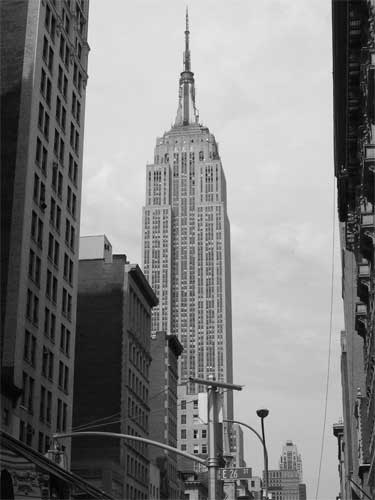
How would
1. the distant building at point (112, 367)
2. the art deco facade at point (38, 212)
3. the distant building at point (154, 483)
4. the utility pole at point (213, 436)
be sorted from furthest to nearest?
the distant building at point (154, 483) < the distant building at point (112, 367) < the art deco facade at point (38, 212) < the utility pole at point (213, 436)

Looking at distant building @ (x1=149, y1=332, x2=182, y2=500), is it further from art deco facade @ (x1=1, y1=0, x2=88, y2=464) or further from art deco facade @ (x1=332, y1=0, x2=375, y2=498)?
art deco facade @ (x1=332, y1=0, x2=375, y2=498)

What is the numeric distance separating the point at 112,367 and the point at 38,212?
1539 inches

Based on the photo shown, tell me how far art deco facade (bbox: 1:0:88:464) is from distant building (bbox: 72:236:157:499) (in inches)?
1075

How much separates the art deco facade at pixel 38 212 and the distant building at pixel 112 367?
27.3 metres

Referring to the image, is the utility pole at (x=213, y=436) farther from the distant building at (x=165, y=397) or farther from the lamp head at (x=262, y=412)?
the distant building at (x=165, y=397)

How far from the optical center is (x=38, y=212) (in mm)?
72875

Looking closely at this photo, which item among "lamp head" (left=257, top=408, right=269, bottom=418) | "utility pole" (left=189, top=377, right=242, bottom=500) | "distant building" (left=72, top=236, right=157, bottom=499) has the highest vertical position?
"distant building" (left=72, top=236, right=157, bottom=499)

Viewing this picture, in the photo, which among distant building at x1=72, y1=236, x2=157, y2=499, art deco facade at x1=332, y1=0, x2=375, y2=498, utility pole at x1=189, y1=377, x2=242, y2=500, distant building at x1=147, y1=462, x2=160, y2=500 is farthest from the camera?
distant building at x1=147, y1=462, x2=160, y2=500

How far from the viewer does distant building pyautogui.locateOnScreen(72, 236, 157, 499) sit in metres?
106

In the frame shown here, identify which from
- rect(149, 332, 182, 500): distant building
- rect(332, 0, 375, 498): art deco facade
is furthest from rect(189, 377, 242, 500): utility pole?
rect(149, 332, 182, 500): distant building

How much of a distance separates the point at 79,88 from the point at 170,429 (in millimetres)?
70517

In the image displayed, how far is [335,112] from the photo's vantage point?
183 feet

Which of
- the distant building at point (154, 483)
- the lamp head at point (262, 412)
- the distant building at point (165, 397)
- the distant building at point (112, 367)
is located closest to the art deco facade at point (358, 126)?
the lamp head at point (262, 412)

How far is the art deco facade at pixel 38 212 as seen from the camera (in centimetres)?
6744
